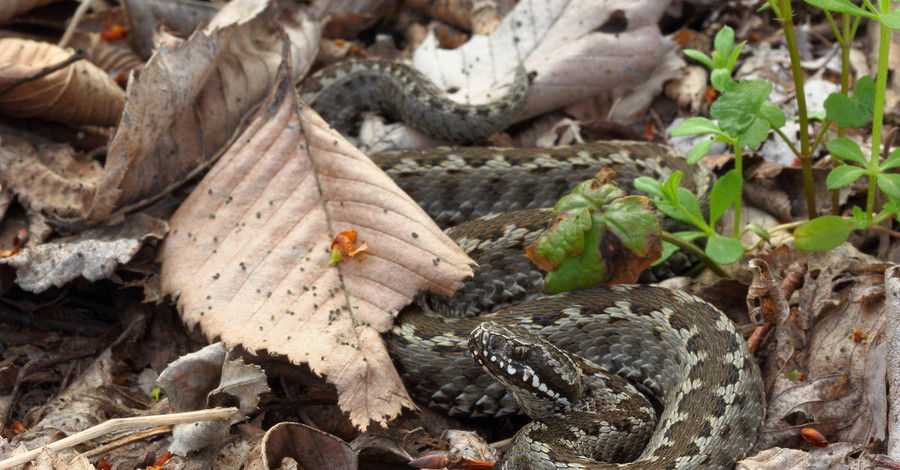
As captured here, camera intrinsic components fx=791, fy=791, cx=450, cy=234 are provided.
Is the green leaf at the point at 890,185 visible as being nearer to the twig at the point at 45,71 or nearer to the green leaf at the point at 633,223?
the green leaf at the point at 633,223

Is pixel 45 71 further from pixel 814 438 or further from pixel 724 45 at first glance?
pixel 814 438

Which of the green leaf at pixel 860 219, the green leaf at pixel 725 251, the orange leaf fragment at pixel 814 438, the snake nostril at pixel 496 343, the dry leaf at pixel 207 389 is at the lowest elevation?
the orange leaf fragment at pixel 814 438

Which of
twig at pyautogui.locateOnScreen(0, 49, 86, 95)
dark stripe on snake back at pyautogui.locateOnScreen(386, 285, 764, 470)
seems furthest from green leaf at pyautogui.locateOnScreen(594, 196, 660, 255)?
twig at pyautogui.locateOnScreen(0, 49, 86, 95)

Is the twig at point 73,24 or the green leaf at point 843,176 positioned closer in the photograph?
the green leaf at point 843,176

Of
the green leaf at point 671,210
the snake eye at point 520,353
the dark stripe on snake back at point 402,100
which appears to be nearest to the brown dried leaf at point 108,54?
the dark stripe on snake back at point 402,100

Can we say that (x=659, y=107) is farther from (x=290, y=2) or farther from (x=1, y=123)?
(x=1, y=123)
